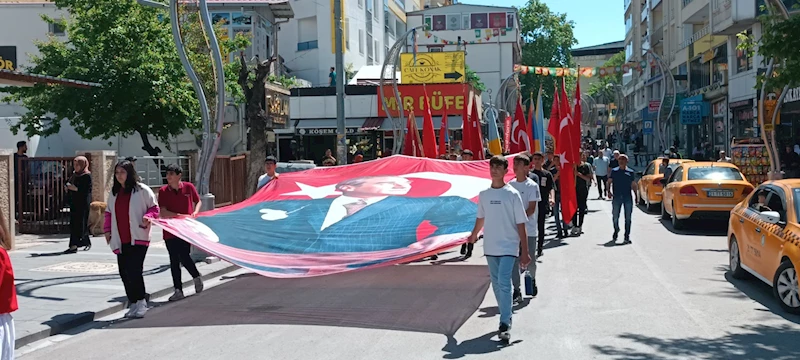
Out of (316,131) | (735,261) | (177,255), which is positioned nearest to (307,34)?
(316,131)

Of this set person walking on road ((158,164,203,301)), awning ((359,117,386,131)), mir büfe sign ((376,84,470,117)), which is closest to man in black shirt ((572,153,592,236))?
person walking on road ((158,164,203,301))

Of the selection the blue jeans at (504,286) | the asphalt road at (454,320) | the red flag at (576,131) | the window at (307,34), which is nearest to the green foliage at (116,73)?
the red flag at (576,131)

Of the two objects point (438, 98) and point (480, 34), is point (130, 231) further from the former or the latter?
point (480, 34)

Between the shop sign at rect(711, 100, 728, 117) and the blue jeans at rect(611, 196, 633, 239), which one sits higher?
the shop sign at rect(711, 100, 728, 117)

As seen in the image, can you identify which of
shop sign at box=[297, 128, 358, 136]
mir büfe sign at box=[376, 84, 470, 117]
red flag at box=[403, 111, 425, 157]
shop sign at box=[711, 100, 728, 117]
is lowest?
red flag at box=[403, 111, 425, 157]

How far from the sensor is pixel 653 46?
6712 cm

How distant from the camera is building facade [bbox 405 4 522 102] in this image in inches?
2977

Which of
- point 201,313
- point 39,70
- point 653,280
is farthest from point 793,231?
point 39,70

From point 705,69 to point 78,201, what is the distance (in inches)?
1615

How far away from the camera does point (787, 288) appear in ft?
29.4

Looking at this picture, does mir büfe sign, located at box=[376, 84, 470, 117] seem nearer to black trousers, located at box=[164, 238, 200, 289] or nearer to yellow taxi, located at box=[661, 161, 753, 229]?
yellow taxi, located at box=[661, 161, 753, 229]

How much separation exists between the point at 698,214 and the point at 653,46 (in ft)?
174

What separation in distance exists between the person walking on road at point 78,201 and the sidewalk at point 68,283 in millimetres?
326

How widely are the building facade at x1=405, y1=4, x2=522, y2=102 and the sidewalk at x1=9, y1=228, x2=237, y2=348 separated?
61639 millimetres
